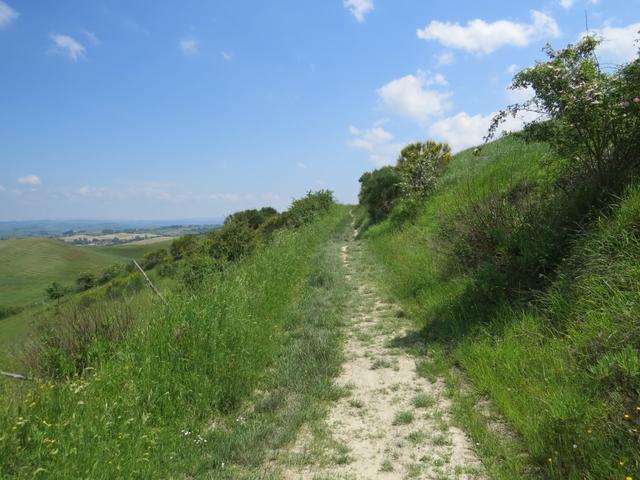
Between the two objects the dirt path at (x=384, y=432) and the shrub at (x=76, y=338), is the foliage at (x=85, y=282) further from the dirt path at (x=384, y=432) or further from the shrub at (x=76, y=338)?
the dirt path at (x=384, y=432)

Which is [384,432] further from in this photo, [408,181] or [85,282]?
[85,282]

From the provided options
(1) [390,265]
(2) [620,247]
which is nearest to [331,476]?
(2) [620,247]

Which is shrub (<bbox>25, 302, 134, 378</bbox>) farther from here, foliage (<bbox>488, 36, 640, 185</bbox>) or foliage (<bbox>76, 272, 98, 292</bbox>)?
foliage (<bbox>76, 272, 98, 292</bbox>)

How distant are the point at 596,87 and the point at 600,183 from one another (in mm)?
1218

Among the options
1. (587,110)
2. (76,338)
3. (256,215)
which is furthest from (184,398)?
(256,215)

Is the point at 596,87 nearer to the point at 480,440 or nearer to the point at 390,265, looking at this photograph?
the point at 480,440

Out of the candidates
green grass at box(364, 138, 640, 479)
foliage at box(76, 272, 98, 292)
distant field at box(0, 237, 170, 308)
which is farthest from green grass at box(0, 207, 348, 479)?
distant field at box(0, 237, 170, 308)

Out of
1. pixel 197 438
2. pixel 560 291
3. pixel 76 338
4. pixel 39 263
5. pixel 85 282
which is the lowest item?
pixel 39 263

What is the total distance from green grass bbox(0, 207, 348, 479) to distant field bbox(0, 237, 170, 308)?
92683 mm

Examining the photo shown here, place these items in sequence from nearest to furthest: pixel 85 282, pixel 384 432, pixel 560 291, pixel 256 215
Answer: pixel 384 432 → pixel 560 291 → pixel 256 215 → pixel 85 282

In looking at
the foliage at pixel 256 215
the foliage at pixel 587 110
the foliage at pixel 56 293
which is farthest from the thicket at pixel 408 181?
the foliage at pixel 256 215

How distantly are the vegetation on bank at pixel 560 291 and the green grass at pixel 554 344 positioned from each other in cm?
1

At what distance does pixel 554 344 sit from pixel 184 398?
12.5 feet

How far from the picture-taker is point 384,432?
3.71 metres
